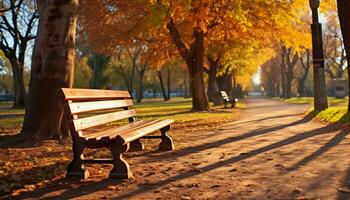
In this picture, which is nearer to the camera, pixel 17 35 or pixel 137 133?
pixel 137 133

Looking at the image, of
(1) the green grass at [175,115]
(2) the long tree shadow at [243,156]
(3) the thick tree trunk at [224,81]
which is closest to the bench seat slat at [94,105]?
(2) the long tree shadow at [243,156]

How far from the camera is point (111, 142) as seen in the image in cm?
586

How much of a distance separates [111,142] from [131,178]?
594 mm

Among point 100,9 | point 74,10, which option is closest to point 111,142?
point 74,10

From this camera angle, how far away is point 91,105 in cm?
682

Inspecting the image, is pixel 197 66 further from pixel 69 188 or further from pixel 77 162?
pixel 69 188

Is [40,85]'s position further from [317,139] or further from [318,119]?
[318,119]

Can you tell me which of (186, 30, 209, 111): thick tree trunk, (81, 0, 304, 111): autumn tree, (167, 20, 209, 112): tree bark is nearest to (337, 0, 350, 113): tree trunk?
(81, 0, 304, 111): autumn tree

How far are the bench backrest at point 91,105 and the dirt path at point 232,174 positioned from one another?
0.73 meters

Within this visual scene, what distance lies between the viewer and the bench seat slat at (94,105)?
608cm

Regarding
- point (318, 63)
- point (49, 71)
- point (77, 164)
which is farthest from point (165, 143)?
point (318, 63)

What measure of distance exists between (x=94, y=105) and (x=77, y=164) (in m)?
1.21

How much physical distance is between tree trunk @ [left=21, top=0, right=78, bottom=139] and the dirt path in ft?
6.70

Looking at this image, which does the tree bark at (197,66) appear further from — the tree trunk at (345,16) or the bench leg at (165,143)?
the bench leg at (165,143)
